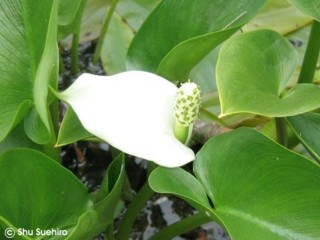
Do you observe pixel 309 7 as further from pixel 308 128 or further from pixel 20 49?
pixel 20 49

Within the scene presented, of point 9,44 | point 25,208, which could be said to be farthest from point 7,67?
point 25,208

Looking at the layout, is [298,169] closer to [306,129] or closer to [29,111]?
[306,129]

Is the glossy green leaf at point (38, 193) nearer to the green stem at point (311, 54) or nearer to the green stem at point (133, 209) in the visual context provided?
the green stem at point (133, 209)

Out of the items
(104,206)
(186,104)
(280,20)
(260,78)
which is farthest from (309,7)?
(280,20)

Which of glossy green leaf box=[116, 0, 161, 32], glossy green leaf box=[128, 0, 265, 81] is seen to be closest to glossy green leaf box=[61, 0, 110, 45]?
glossy green leaf box=[116, 0, 161, 32]

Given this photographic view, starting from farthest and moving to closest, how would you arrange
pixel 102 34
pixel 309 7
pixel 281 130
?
pixel 102 34 < pixel 281 130 < pixel 309 7

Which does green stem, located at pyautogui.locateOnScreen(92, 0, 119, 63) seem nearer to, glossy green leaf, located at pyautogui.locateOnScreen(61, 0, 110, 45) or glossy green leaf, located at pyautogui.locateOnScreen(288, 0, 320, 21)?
glossy green leaf, located at pyautogui.locateOnScreen(61, 0, 110, 45)
